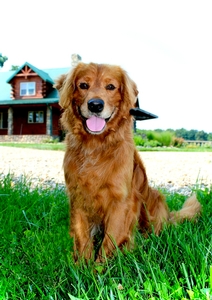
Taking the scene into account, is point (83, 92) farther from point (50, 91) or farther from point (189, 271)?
point (50, 91)

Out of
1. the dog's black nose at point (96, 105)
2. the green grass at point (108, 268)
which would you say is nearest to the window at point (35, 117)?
the green grass at point (108, 268)

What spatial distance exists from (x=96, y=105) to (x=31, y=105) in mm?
24601

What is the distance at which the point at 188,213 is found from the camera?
2982 mm

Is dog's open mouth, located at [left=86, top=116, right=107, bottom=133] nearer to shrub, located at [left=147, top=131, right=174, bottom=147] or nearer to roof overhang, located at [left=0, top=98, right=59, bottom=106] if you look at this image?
shrub, located at [left=147, top=131, right=174, bottom=147]

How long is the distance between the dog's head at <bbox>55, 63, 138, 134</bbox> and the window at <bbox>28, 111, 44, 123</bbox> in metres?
24.2

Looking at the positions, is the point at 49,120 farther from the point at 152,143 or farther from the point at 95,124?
the point at 95,124

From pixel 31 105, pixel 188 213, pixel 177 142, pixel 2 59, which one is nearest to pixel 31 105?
pixel 31 105

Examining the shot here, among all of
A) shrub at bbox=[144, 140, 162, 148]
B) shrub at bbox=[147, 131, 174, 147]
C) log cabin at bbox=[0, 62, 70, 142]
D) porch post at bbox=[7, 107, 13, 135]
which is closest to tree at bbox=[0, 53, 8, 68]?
log cabin at bbox=[0, 62, 70, 142]

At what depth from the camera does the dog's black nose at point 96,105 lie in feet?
7.89

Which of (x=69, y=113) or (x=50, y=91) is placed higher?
(x=50, y=91)

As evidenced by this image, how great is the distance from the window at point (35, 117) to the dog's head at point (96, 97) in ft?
79.3

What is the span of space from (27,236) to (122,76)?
4.58ft

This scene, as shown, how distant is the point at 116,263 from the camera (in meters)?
2.22

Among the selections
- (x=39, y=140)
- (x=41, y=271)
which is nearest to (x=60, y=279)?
(x=41, y=271)
